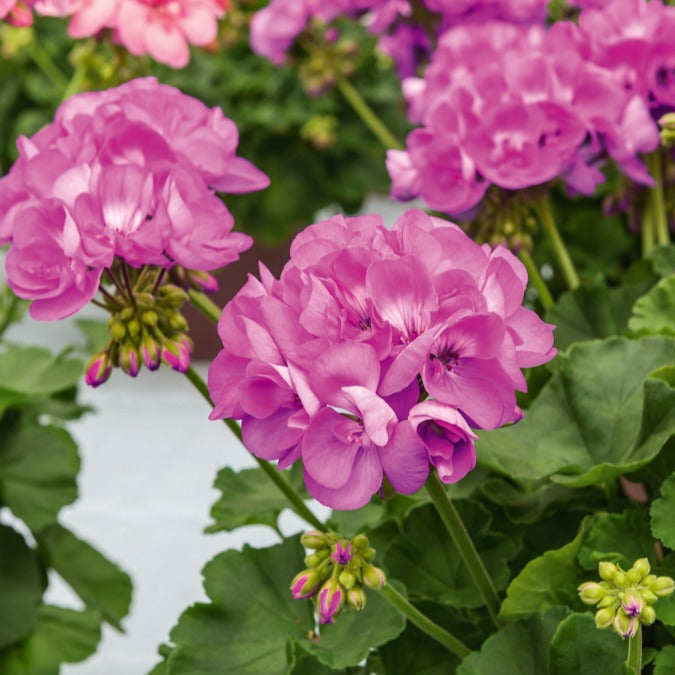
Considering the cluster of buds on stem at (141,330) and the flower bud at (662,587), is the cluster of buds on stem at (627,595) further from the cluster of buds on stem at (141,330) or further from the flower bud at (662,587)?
the cluster of buds on stem at (141,330)

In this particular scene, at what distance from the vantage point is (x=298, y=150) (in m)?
2.22

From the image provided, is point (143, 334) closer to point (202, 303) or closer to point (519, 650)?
point (202, 303)

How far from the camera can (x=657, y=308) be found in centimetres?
76

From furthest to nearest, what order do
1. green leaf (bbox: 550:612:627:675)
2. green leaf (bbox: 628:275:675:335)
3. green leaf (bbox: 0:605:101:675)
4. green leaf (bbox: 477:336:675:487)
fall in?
green leaf (bbox: 0:605:101:675), green leaf (bbox: 628:275:675:335), green leaf (bbox: 477:336:675:487), green leaf (bbox: 550:612:627:675)

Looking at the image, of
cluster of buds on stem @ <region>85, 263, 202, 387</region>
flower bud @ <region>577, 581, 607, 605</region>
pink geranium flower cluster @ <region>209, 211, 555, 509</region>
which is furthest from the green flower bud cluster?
flower bud @ <region>577, 581, 607, 605</region>

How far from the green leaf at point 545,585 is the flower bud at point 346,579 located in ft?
0.50

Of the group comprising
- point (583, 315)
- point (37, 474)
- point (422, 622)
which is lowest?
point (37, 474)

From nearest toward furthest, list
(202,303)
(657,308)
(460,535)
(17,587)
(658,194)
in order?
1. (460,535)
2. (202,303)
3. (657,308)
4. (658,194)
5. (17,587)

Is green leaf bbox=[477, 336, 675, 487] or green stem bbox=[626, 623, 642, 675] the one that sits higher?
green stem bbox=[626, 623, 642, 675]

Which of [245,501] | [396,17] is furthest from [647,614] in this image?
[396,17]

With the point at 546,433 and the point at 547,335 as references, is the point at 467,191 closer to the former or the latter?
the point at 546,433

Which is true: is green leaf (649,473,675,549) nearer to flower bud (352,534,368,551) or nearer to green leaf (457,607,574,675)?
green leaf (457,607,574,675)

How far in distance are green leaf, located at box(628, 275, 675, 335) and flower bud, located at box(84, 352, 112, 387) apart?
0.36 m

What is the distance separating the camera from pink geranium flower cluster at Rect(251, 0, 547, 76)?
3.14 ft
